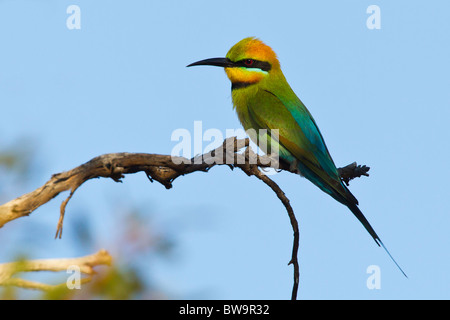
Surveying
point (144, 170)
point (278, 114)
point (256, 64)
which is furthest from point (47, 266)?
point (256, 64)

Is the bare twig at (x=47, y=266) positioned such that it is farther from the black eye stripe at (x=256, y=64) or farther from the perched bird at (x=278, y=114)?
the black eye stripe at (x=256, y=64)

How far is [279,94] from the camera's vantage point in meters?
4.06

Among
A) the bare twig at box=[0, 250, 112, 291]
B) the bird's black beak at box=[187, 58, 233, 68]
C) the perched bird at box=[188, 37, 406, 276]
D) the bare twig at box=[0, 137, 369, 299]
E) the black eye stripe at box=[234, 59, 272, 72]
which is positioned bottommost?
the bare twig at box=[0, 250, 112, 291]

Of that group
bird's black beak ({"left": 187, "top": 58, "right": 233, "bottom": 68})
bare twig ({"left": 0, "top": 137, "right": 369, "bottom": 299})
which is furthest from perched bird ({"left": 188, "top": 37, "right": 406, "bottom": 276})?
bare twig ({"left": 0, "top": 137, "right": 369, "bottom": 299})

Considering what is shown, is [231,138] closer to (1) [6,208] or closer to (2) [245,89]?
(1) [6,208]

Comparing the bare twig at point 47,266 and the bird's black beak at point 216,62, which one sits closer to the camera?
the bare twig at point 47,266

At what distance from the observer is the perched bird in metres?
3.53

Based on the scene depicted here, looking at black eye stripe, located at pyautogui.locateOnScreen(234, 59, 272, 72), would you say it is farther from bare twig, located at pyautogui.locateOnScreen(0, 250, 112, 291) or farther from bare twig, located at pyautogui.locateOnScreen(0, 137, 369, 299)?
bare twig, located at pyautogui.locateOnScreen(0, 250, 112, 291)

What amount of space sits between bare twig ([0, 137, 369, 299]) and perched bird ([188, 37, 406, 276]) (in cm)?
67

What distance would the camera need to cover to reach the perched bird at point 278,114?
353 cm

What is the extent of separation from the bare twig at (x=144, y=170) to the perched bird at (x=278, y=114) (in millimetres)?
671

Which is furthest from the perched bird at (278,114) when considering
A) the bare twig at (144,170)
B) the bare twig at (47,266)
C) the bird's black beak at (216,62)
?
the bare twig at (47,266)

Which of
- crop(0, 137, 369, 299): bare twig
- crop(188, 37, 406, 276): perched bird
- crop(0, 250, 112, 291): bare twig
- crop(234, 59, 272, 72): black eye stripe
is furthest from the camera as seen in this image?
crop(234, 59, 272, 72): black eye stripe
